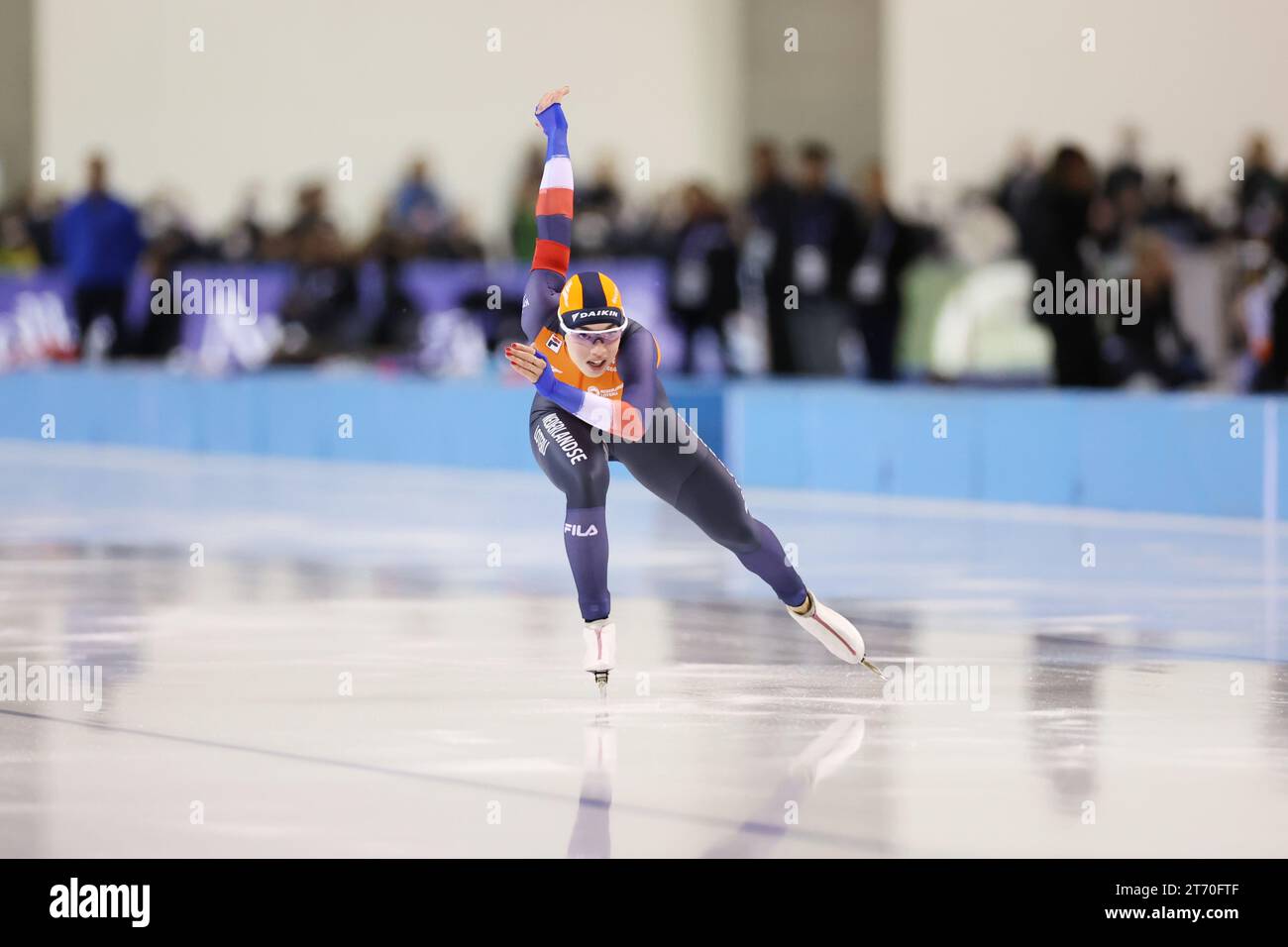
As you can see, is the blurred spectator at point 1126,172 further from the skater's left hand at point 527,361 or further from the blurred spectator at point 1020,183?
the skater's left hand at point 527,361

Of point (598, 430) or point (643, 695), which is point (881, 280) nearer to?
point (598, 430)

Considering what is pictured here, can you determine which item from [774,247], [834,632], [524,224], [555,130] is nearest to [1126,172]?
[774,247]

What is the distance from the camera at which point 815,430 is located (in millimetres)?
17484

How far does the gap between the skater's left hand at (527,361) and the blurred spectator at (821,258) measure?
417 inches

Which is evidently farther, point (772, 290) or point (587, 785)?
point (772, 290)

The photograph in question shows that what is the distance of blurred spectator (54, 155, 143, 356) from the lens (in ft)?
77.6

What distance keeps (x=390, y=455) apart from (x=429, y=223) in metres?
4.19

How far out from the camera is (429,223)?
78.3 feet

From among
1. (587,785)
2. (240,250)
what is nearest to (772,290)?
(240,250)

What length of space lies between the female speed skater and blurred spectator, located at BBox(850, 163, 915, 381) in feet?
32.0

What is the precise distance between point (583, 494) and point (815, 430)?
29.6 ft

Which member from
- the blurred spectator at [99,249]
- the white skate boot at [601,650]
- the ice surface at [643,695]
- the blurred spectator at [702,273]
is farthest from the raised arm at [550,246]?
the blurred spectator at [99,249]

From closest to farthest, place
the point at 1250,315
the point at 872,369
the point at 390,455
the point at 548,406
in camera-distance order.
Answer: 1. the point at 548,406
2. the point at 1250,315
3. the point at 872,369
4. the point at 390,455

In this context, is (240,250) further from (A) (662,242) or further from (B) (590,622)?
(B) (590,622)
